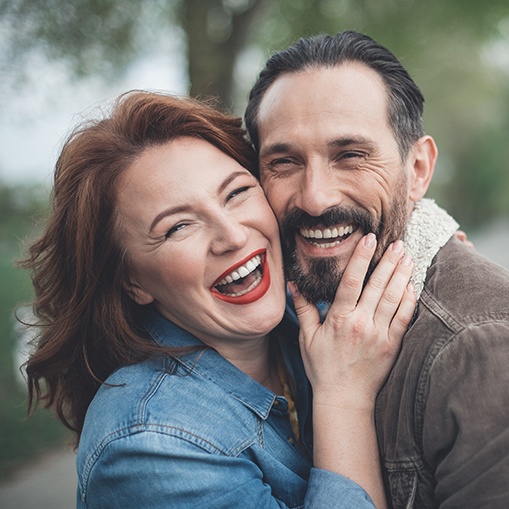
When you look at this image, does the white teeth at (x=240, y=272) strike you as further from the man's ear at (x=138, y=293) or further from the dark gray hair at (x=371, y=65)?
the dark gray hair at (x=371, y=65)

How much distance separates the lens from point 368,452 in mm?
2068

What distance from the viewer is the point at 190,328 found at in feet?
8.07

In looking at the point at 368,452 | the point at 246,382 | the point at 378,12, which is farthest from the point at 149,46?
the point at 368,452

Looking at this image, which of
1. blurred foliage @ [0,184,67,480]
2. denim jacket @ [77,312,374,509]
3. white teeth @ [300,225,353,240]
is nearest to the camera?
denim jacket @ [77,312,374,509]

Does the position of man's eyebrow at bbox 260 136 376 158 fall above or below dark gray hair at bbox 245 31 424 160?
below

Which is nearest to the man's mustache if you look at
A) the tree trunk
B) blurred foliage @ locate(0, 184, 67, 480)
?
blurred foliage @ locate(0, 184, 67, 480)

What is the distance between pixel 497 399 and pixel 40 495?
3.88 metres

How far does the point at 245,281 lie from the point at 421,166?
3.06 ft

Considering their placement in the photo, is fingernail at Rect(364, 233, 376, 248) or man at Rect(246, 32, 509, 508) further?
fingernail at Rect(364, 233, 376, 248)

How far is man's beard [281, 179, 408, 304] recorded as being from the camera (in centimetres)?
232

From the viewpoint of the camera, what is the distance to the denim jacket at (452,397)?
1.66 metres

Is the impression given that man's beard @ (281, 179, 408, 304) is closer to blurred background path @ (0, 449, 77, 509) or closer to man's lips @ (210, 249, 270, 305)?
man's lips @ (210, 249, 270, 305)

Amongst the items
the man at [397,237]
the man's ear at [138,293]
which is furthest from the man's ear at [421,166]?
the man's ear at [138,293]

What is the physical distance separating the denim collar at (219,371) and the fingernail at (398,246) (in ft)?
2.50
